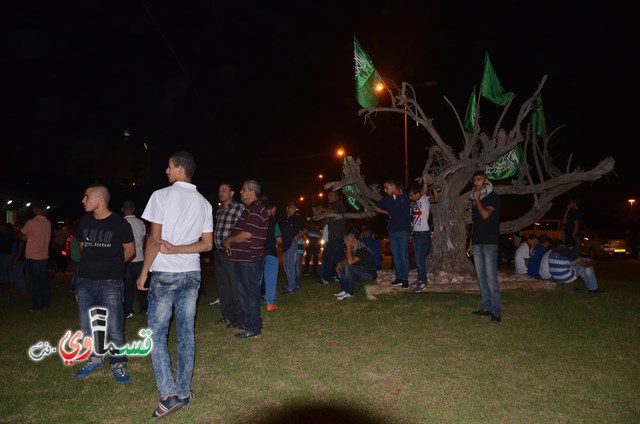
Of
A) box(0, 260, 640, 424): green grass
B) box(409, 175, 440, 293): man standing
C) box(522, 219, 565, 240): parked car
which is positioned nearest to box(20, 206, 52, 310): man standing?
box(0, 260, 640, 424): green grass

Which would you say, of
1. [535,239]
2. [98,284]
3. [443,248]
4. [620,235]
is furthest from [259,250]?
[620,235]

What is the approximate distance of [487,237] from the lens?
22.7 feet

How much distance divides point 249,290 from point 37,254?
17.0 ft

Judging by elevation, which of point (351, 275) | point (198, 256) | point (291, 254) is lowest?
point (351, 275)

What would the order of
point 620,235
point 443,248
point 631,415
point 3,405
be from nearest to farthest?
point 631,415
point 3,405
point 443,248
point 620,235

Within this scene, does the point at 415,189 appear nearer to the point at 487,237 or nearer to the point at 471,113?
the point at 487,237

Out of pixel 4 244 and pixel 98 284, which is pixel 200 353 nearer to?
pixel 98 284

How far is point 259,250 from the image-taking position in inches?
252

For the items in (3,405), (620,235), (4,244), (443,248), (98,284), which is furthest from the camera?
(620,235)

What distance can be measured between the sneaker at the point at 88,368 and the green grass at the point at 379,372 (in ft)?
0.33

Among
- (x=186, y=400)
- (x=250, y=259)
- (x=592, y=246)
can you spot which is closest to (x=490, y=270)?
(x=250, y=259)

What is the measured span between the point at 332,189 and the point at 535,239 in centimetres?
488

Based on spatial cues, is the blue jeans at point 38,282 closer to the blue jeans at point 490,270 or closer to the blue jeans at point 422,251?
the blue jeans at point 422,251

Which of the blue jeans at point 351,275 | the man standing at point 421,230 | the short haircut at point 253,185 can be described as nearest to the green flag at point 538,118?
the man standing at point 421,230
